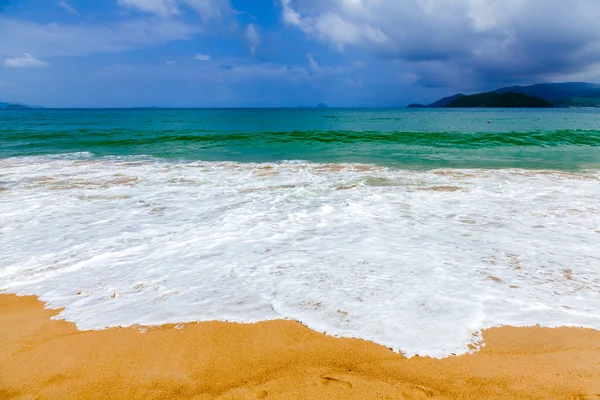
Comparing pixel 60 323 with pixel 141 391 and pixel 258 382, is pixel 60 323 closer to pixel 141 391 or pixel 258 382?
pixel 141 391

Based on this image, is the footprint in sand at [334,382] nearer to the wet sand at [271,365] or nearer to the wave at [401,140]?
the wet sand at [271,365]

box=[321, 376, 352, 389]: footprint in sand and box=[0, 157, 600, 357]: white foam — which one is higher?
box=[0, 157, 600, 357]: white foam

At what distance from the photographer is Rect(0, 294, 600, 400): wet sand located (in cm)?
257

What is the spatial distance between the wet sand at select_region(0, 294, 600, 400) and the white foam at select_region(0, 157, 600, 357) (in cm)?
18

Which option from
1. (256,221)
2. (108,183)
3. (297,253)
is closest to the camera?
(297,253)

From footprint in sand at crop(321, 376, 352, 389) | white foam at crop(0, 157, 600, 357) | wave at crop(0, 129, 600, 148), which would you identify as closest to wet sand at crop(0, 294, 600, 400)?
footprint in sand at crop(321, 376, 352, 389)

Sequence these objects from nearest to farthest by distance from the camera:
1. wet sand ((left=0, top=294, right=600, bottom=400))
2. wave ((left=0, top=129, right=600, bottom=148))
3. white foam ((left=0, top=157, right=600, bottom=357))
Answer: wet sand ((left=0, top=294, right=600, bottom=400))
white foam ((left=0, top=157, right=600, bottom=357))
wave ((left=0, top=129, right=600, bottom=148))

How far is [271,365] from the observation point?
2.84 meters

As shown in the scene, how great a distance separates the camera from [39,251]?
201 inches

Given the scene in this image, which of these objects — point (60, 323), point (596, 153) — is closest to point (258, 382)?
point (60, 323)

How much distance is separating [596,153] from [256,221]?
18424 mm

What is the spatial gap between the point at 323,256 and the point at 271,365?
2097 millimetres

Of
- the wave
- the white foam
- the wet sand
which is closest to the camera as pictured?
the wet sand

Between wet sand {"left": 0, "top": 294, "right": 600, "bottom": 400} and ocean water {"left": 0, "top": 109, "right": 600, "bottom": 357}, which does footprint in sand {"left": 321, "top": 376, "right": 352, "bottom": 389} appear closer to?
wet sand {"left": 0, "top": 294, "right": 600, "bottom": 400}
